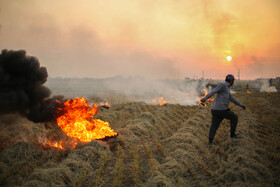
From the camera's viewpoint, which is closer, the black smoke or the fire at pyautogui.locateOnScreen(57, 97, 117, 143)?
the black smoke

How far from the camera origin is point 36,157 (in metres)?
6.30

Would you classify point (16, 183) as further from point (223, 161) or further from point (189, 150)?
point (223, 161)

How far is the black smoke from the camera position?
608cm

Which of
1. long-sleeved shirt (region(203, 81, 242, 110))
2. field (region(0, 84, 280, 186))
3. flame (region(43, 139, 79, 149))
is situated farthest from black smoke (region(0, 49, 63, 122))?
long-sleeved shirt (region(203, 81, 242, 110))

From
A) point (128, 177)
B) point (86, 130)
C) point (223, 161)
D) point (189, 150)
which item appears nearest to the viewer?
point (128, 177)

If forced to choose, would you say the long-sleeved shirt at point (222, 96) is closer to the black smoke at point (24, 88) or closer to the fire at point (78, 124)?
the fire at point (78, 124)

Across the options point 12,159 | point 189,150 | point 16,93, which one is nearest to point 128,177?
point 189,150

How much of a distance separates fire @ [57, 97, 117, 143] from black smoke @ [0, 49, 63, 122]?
50 cm

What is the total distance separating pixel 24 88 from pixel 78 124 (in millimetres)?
2393

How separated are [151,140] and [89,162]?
3.32 metres

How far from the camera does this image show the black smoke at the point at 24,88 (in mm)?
6079

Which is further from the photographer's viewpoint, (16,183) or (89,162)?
(89,162)

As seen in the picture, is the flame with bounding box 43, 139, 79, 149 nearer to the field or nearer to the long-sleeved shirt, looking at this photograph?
the field

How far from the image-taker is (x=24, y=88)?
665 centimetres
